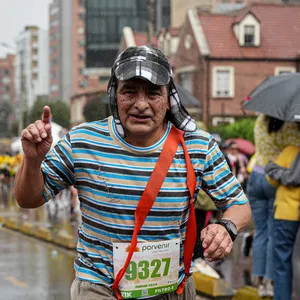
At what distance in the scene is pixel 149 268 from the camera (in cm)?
342

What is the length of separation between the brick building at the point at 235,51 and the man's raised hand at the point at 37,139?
110 ft

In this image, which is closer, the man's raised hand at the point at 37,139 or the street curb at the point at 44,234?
the man's raised hand at the point at 37,139

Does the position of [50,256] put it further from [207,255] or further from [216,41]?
[216,41]

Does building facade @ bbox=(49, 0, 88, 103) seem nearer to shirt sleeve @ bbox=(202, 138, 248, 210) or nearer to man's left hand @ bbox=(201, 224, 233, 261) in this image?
shirt sleeve @ bbox=(202, 138, 248, 210)

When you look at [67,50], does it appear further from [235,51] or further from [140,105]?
[140,105]

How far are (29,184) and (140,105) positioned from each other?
1.81 feet

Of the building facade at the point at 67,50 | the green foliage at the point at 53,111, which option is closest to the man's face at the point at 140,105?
the green foliage at the point at 53,111

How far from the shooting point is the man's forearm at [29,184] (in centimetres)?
321

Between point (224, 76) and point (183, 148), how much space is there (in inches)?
1393

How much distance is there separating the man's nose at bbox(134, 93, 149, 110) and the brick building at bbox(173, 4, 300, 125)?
33.3m

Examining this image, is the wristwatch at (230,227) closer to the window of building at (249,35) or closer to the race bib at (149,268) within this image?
the race bib at (149,268)

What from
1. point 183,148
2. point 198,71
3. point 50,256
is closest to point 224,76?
point 198,71

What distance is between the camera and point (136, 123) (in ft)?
10.9

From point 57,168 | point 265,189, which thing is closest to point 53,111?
point 265,189
